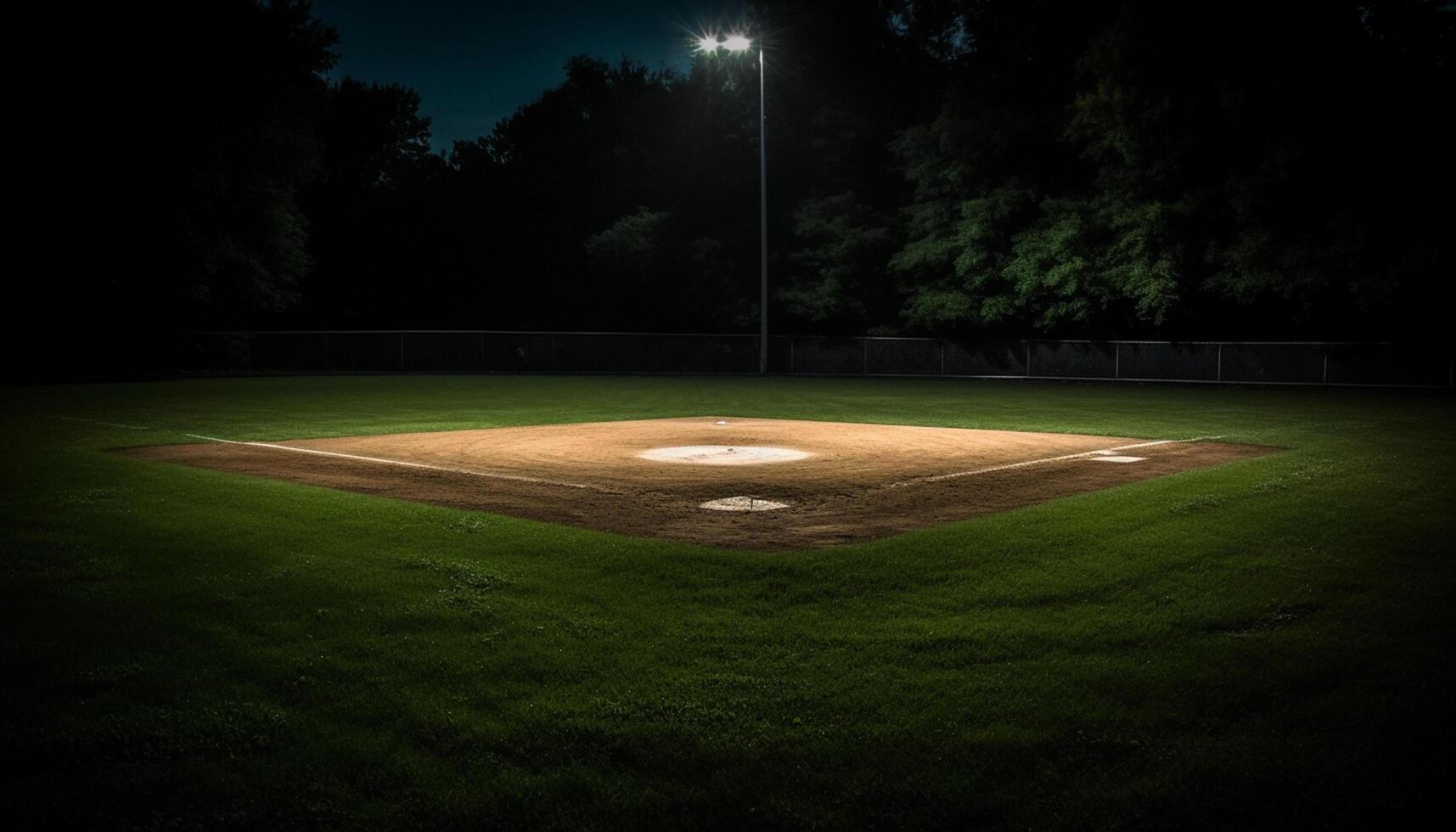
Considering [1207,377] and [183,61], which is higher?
[183,61]

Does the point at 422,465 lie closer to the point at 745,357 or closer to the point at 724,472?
the point at 724,472

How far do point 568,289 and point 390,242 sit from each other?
9.76 metres

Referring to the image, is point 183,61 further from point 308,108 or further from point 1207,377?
point 1207,377

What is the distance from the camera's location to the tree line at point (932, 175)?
1287 inches

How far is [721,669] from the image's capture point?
5.86m

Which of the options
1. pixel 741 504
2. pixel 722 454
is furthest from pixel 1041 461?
pixel 741 504

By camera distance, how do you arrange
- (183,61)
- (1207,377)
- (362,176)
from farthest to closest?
(362,176)
(183,61)
(1207,377)

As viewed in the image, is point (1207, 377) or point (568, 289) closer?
point (1207, 377)

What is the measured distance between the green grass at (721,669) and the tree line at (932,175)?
25.7 m

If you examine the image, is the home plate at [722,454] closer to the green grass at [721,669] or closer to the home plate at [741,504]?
the home plate at [741,504]

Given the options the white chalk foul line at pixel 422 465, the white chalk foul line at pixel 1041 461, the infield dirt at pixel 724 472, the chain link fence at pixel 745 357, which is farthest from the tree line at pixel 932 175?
the white chalk foul line at pixel 422 465

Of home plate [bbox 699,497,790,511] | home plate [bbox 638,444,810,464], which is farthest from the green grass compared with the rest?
home plate [bbox 638,444,810,464]

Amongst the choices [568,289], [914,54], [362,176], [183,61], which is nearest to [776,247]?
[914,54]

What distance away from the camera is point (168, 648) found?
6219mm
